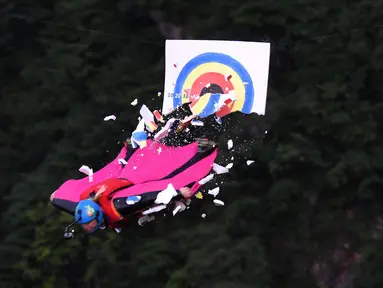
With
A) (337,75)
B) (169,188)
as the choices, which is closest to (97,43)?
(337,75)

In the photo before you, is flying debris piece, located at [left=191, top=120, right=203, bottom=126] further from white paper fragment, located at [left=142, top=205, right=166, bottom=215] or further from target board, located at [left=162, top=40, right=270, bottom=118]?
white paper fragment, located at [left=142, top=205, right=166, bottom=215]

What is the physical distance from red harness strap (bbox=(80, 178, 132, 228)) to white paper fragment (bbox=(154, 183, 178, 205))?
2.6 inches

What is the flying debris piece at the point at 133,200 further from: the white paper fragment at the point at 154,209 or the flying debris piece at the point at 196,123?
the flying debris piece at the point at 196,123

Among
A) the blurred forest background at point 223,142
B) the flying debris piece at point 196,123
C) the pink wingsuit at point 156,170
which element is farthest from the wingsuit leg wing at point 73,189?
the blurred forest background at point 223,142

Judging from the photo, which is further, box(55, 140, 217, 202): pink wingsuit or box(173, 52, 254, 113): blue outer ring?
box(173, 52, 254, 113): blue outer ring

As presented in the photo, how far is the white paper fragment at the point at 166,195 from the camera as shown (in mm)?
1066

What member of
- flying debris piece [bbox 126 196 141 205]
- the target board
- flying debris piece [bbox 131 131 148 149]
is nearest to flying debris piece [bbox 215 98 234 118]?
the target board

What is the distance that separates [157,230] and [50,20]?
21.3 inches

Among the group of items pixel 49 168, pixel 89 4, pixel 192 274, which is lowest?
pixel 192 274

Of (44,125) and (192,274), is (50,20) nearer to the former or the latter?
(44,125)

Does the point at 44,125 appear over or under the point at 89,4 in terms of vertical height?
under

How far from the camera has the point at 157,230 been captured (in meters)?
1.66

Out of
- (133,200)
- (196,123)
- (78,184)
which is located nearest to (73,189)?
(78,184)

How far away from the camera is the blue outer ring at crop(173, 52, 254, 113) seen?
4.02 feet
